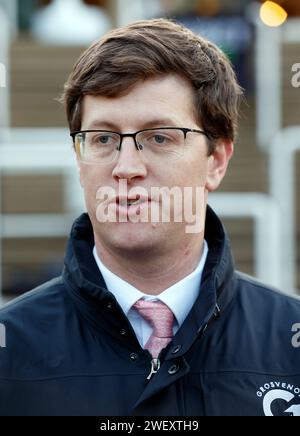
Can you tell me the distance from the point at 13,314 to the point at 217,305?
0.58 meters

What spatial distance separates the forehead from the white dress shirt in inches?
16.5

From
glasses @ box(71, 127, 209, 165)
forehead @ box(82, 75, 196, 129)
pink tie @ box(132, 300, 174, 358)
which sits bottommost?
pink tie @ box(132, 300, 174, 358)

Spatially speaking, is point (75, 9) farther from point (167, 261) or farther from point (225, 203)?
point (167, 261)

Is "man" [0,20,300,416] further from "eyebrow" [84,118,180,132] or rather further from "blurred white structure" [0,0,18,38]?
"blurred white structure" [0,0,18,38]

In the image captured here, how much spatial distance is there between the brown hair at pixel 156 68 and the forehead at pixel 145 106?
2 cm

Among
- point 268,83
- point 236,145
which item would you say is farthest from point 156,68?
point 236,145

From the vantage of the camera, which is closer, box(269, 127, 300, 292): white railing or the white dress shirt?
the white dress shirt

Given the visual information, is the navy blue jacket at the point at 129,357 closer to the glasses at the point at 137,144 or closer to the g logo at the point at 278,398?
the g logo at the point at 278,398

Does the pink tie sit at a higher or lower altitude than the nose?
lower

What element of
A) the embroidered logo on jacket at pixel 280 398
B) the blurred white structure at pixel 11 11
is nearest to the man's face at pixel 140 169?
the embroidered logo on jacket at pixel 280 398

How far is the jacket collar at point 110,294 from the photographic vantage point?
2900 mm

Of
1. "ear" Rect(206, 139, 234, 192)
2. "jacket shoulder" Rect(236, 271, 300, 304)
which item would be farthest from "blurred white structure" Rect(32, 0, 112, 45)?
"jacket shoulder" Rect(236, 271, 300, 304)

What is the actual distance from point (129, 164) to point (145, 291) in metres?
0.38

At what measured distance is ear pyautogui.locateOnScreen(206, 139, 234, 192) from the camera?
125 inches
